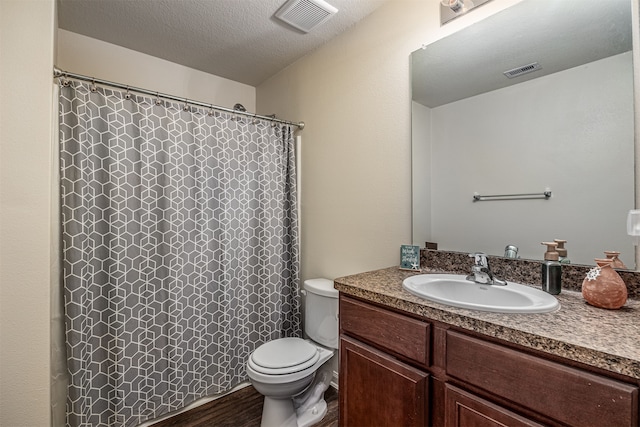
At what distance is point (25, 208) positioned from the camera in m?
1.20

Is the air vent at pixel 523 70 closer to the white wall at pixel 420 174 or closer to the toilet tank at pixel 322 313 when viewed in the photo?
the white wall at pixel 420 174

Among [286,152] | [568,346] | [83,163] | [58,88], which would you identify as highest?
[58,88]

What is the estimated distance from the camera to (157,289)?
1.72 meters

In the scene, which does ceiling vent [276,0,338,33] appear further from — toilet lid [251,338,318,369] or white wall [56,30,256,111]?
toilet lid [251,338,318,369]

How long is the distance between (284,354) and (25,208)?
4.51 feet

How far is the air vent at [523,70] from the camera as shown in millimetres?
1210

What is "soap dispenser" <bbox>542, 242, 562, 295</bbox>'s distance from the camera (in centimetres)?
105

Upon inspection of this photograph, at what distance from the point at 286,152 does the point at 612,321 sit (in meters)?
1.94

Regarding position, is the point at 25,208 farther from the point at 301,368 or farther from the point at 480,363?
the point at 480,363

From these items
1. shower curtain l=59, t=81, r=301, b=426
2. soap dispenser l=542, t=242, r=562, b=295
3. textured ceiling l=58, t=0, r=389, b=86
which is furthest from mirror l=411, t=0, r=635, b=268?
shower curtain l=59, t=81, r=301, b=426

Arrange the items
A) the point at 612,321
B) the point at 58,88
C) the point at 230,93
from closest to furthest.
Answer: the point at 612,321 < the point at 58,88 < the point at 230,93

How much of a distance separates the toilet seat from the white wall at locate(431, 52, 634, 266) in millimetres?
967

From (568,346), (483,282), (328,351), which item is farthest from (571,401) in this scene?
(328,351)

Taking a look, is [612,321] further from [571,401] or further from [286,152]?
[286,152]
